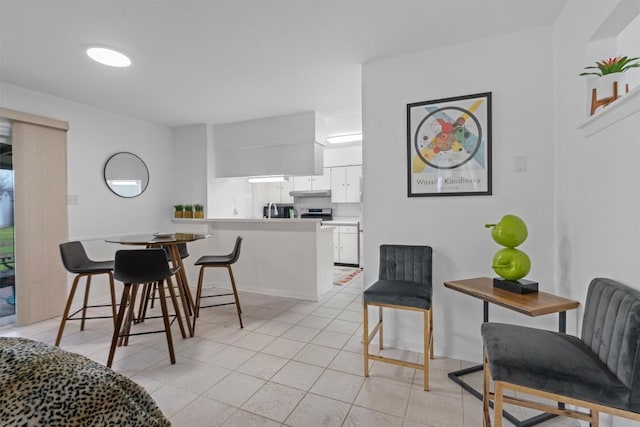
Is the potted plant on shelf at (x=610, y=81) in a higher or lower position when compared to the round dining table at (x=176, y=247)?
higher

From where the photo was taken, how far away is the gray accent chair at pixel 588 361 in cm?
103

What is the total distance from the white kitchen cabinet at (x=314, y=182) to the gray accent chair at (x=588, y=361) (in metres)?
5.07

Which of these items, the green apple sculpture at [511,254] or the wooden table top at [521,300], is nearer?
the wooden table top at [521,300]

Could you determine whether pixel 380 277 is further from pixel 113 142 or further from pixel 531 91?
pixel 113 142

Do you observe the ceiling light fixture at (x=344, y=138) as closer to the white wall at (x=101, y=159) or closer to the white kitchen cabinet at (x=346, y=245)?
the white kitchen cabinet at (x=346, y=245)

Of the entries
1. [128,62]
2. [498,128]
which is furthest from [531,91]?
[128,62]

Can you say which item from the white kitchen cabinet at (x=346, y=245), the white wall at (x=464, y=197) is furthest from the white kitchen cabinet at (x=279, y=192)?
the white wall at (x=464, y=197)

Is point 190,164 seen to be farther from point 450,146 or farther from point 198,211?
point 450,146

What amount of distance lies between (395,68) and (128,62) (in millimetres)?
2288

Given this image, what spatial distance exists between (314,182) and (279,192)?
34.9 inches

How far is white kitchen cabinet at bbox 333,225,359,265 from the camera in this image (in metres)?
5.80

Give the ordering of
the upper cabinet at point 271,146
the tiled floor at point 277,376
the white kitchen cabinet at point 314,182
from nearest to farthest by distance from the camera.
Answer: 1. the tiled floor at point 277,376
2. the upper cabinet at point 271,146
3. the white kitchen cabinet at point 314,182

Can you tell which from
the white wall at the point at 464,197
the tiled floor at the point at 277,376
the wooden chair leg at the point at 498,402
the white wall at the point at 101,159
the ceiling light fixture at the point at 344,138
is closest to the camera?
the wooden chair leg at the point at 498,402

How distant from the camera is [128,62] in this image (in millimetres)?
2490
